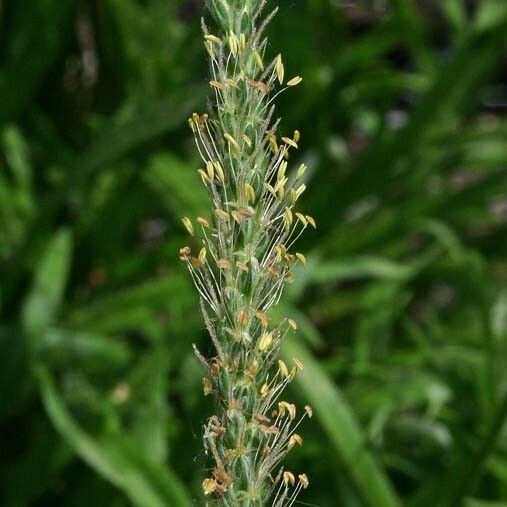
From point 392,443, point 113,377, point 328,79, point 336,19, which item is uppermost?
point 336,19

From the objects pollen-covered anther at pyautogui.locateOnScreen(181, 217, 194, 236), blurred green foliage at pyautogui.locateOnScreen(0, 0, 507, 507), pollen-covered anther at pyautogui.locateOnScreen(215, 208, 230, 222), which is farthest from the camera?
blurred green foliage at pyautogui.locateOnScreen(0, 0, 507, 507)

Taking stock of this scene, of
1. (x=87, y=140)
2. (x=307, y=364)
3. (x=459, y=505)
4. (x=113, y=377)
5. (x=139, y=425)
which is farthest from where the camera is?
(x=87, y=140)

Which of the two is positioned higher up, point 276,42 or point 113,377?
point 276,42

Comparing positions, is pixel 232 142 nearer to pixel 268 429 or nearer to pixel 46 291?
pixel 268 429

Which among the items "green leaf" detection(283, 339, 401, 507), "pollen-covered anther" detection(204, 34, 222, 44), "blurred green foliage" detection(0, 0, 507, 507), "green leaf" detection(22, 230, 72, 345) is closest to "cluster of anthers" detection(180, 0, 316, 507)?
"pollen-covered anther" detection(204, 34, 222, 44)

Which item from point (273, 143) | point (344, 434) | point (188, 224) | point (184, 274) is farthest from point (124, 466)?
point (273, 143)

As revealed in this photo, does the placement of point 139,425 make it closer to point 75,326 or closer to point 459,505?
point 75,326

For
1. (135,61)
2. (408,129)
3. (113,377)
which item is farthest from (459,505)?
(135,61)

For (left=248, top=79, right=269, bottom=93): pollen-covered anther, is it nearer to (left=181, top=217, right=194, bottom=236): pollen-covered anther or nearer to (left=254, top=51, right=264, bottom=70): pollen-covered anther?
(left=254, top=51, right=264, bottom=70): pollen-covered anther
